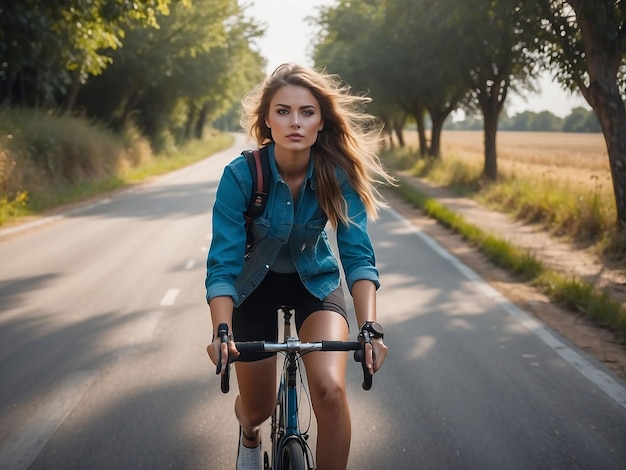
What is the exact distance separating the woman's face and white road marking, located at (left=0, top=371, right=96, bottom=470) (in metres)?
2.12

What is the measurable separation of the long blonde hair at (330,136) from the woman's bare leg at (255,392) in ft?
2.18

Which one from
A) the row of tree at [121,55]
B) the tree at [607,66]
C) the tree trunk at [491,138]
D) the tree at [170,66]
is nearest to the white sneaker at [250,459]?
the tree at [607,66]

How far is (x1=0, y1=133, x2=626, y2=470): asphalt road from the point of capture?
3.82 m

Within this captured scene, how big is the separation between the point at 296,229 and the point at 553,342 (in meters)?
3.67

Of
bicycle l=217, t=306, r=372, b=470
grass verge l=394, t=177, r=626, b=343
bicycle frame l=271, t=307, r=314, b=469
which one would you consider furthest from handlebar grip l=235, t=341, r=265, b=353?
grass verge l=394, t=177, r=626, b=343

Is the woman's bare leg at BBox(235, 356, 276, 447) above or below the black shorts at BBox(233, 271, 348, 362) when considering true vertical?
below

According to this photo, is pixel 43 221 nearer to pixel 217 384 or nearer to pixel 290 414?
pixel 217 384

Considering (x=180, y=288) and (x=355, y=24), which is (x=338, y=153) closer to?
(x=180, y=288)

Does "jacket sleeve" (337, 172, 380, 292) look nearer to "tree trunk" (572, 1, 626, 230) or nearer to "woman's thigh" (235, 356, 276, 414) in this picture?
"woman's thigh" (235, 356, 276, 414)

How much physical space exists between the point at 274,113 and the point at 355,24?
33890 millimetres

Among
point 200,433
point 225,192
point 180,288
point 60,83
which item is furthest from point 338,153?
point 60,83

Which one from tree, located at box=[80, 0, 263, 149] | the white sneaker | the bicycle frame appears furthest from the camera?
tree, located at box=[80, 0, 263, 149]

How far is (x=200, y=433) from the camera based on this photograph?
13.3ft

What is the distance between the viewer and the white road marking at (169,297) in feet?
24.0
